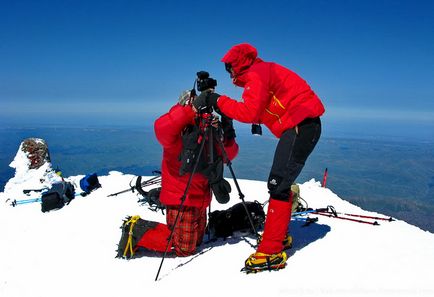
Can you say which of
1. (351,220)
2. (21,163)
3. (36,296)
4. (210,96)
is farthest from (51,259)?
(21,163)

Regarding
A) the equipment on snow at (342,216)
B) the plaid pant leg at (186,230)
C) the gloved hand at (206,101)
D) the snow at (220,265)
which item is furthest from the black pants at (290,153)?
the equipment on snow at (342,216)

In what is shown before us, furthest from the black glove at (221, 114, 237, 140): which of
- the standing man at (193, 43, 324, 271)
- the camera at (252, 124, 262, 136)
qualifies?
the standing man at (193, 43, 324, 271)

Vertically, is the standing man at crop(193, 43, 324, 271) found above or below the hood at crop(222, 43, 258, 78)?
below

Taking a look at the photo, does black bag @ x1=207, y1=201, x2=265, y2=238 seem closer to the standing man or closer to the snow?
the snow

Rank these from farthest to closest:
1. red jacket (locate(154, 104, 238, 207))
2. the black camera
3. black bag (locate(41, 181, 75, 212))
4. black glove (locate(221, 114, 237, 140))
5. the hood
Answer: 1. black bag (locate(41, 181, 75, 212))
2. black glove (locate(221, 114, 237, 140))
3. the black camera
4. red jacket (locate(154, 104, 238, 207))
5. the hood

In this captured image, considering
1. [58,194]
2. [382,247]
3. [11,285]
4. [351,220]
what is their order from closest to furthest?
1. [11,285]
2. [382,247]
3. [351,220]
4. [58,194]

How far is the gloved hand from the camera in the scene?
409 cm

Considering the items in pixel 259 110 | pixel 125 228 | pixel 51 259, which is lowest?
pixel 51 259

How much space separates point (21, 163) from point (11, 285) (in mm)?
9045

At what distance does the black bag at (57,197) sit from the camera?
8097 millimetres

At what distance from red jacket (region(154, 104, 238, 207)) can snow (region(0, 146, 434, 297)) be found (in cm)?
93

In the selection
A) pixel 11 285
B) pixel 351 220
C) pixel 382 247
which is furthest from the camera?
pixel 351 220

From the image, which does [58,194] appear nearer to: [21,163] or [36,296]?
[21,163]

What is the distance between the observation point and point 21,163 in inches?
454
